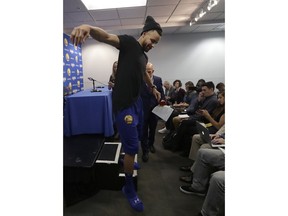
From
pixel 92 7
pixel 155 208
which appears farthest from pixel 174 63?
pixel 155 208

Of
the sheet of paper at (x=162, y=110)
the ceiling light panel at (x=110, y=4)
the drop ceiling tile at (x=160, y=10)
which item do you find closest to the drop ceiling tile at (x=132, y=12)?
the ceiling light panel at (x=110, y=4)

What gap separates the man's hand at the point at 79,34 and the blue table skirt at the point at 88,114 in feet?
5.00

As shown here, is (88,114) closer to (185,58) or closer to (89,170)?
(89,170)

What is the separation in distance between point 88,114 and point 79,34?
6.16 feet

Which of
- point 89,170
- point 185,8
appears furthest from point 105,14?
point 89,170

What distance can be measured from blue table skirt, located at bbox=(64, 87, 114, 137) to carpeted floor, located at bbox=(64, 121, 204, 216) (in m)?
0.70

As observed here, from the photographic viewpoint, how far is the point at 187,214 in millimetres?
1394

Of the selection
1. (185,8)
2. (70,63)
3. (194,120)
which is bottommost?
(194,120)

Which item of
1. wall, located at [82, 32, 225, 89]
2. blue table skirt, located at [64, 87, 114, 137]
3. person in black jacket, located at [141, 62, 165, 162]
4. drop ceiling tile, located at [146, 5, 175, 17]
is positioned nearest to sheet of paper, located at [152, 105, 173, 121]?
person in black jacket, located at [141, 62, 165, 162]

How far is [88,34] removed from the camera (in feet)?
2.04

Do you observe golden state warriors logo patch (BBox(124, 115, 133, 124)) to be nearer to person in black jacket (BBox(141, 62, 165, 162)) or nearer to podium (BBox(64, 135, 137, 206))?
person in black jacket (BBox(141, 62, 165, 162))
